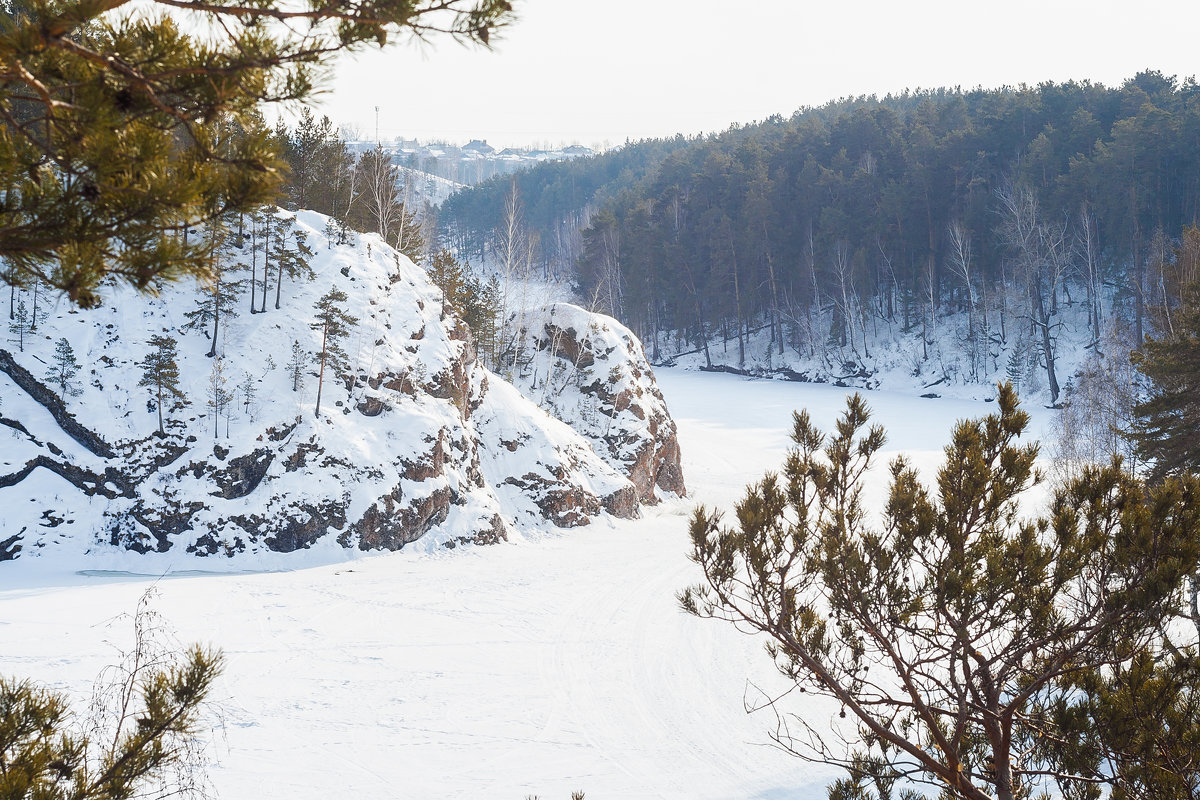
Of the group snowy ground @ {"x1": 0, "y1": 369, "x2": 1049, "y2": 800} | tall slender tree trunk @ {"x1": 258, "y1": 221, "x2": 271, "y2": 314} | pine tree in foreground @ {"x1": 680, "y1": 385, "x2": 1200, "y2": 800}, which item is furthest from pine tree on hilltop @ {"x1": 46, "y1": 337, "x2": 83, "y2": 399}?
pine tree in foreground @ {"x1": 680, "y1": 385, "x2": 1200, "y2": 800}

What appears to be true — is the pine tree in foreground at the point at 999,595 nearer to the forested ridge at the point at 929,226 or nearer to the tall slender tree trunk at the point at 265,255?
the tall slender tree trunk at the point at 265,255

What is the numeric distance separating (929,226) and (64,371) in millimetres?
46015

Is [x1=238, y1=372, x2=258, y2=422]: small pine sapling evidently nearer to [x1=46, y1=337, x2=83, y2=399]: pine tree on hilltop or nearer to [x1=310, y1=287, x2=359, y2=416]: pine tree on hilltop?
[x1=310, y1=287, x2=359, y2=416]: pine tree on hilltop

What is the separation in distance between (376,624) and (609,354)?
625 inches

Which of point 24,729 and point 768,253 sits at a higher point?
point 768,253

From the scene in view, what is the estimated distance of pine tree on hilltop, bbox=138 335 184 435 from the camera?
15969 millimetres

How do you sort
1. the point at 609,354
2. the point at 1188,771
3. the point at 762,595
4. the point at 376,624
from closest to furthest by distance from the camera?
the point at 1188,771 → the point at 762,595 → the point at 376,624 → the point at 609,354

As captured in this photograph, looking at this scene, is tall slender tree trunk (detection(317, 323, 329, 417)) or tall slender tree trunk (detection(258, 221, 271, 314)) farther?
tall slender tree trunk (detection(258, 221, 271, 314))

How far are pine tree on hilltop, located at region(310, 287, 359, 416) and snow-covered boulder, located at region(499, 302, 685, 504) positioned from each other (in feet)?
29.5

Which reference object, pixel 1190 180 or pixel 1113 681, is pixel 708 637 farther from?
pixel 1190 180

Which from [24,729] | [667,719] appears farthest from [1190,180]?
[24,729]

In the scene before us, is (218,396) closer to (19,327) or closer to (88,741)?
(19,327)

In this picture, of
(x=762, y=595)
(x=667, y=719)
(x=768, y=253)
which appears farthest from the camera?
(x=768, y=253)

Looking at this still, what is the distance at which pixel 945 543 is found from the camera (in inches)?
157
